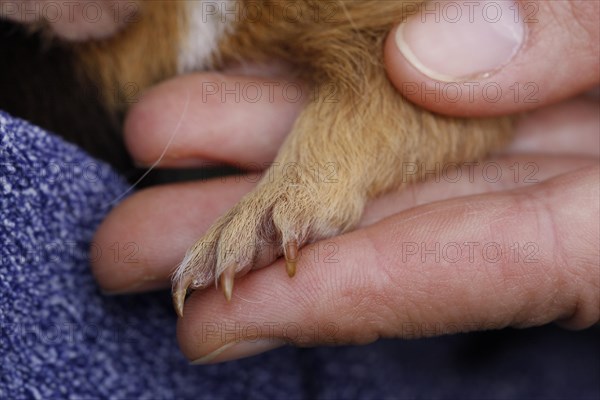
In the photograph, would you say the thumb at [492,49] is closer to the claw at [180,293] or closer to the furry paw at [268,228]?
the furry paw at [268,228]

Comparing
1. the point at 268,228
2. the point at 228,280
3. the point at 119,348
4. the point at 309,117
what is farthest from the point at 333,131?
the point at 119,348

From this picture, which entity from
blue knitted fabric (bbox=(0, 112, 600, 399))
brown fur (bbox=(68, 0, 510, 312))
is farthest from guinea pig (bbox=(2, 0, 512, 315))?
blue knitted fabric (bbox=(0, 112, 600, 399))

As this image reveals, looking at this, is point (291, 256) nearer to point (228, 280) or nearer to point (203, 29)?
point (228, 280)

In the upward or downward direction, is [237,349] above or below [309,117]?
below

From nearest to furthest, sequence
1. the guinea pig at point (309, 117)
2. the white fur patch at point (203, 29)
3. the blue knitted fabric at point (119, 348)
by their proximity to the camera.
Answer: the blue knitted fabric at point (119, 348)
the guinea pig at point (309, 117)
the white fur patch at point (203, 29)

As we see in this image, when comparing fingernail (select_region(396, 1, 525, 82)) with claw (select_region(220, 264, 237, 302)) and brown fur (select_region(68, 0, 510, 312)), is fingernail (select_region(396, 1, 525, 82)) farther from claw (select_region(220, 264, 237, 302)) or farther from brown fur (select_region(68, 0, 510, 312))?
claw (select_region(220, 264, 237, 302))

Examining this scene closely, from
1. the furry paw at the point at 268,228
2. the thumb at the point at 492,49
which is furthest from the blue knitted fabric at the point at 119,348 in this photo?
the thumb at the point at 492,49
